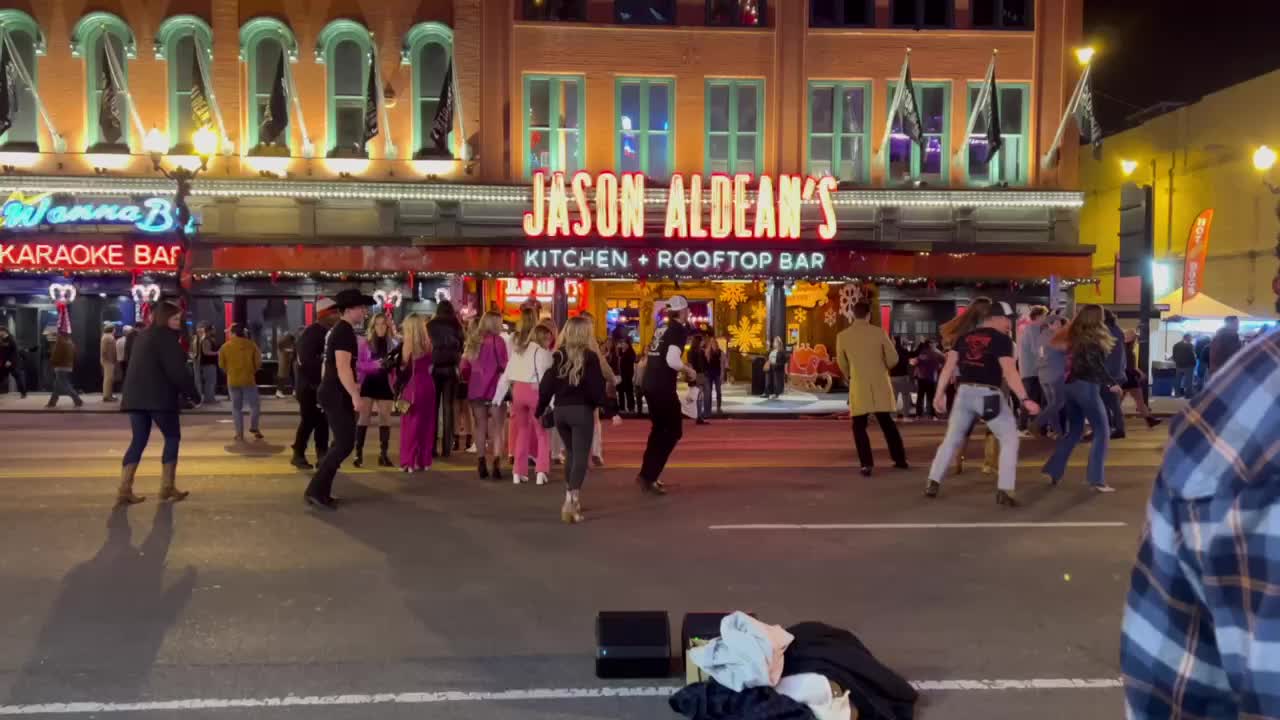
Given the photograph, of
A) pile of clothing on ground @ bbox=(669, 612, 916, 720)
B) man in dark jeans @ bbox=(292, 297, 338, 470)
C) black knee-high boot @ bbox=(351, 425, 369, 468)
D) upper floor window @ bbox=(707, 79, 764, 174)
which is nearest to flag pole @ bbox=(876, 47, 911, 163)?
upper floor window @ bbox=(707, 79, 764, 174)

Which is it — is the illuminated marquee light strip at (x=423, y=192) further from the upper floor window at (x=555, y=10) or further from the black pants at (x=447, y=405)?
the black pants at (x=447, y=405)

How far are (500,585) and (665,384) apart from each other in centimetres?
389

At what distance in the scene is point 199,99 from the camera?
81.4 ft

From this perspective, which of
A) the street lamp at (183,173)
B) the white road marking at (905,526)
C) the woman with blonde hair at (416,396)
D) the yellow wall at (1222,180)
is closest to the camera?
the white road marking at (905,526)

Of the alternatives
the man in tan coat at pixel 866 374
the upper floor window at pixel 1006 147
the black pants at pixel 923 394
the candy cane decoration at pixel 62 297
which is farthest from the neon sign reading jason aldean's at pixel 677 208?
the man in tan coat at pixel 866 374

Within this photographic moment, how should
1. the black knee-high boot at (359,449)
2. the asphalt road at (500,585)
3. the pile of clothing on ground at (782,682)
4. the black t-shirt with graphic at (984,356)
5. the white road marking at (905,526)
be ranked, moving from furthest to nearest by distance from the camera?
the black knee-high boot at (359,449), the black t-shirt with graphic at (984,356), the white road marking at (905,526), the asphalt road at (500,585), the pile of clothing on ground at (782,682)

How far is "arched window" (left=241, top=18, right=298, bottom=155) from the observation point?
2667cm

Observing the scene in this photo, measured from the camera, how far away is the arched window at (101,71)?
86.3 feet

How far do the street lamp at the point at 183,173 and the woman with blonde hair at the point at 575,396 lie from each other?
16152mm

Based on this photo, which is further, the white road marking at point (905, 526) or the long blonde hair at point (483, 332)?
the long blonde hair at point (483, 332)

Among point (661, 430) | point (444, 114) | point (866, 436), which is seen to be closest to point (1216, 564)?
point (661, 430)

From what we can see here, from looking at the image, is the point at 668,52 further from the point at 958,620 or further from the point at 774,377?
the point at 958,620

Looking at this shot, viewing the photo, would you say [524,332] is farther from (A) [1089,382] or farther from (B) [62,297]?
(B) [62,297]

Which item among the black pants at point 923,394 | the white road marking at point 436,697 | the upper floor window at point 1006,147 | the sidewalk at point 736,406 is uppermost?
the upper floor window at point 1006,147
